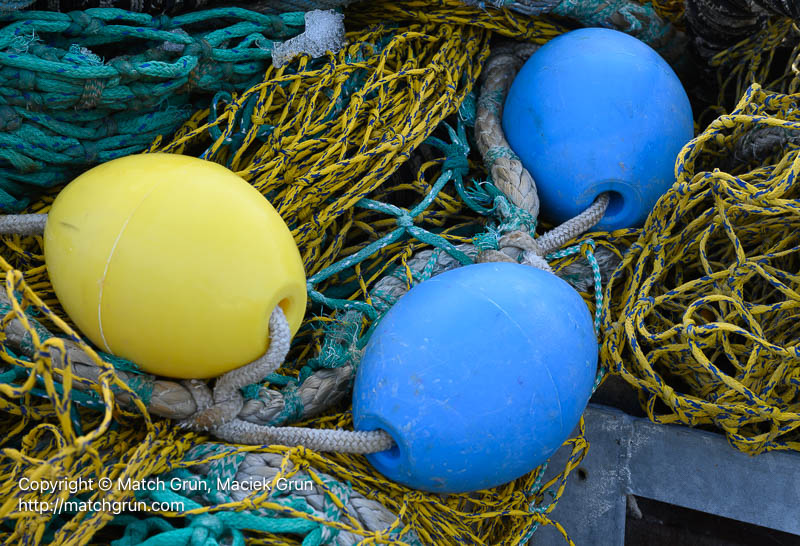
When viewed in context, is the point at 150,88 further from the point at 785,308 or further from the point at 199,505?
the point at 785,308

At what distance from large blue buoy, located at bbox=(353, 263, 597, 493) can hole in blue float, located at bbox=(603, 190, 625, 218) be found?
1.58 feet

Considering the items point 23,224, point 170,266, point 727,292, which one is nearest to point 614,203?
point 727,292

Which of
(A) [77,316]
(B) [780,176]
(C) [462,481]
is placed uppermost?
(B) [780,176]

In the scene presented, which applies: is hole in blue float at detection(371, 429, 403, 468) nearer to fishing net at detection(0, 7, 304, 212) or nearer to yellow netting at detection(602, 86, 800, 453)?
yellow netting at detection(602, 86, 800, 453)

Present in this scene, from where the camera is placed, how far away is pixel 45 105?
1.47 m

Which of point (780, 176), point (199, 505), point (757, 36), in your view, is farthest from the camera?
point (757, 36)

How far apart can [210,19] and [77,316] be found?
815 mm

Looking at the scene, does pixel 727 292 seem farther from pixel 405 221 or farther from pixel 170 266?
pixel 170 266

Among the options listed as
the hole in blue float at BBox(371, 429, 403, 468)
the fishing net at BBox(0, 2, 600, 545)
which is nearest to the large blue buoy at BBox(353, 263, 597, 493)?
the hole in blue float at BBox(371, 429, 403, 468)

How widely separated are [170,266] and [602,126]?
3.36 feet

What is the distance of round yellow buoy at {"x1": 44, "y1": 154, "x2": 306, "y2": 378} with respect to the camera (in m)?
1.23

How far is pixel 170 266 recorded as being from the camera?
122 centimetres

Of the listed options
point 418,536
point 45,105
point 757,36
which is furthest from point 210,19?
point 757,36

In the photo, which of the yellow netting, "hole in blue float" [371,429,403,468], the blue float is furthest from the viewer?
the blue float
